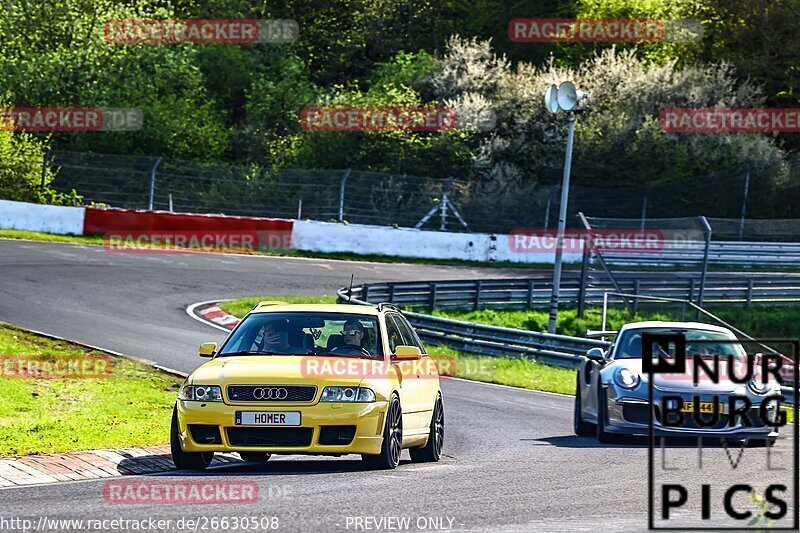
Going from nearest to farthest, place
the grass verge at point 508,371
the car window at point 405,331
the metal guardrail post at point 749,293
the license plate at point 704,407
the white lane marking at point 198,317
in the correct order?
the license plate at point 704,407, the car window at point 405,331, the grass verge at point 508,371, the white lane marking at point 198,317, the metal guardrail post at point 749,293

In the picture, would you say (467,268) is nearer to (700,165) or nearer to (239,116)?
(700,165)

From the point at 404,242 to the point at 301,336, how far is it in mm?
27630

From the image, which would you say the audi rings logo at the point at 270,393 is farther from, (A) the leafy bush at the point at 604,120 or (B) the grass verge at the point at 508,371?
(A) the leafy bush at the point at 604,120

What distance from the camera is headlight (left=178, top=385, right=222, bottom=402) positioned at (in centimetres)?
1051

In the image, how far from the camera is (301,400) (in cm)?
1043

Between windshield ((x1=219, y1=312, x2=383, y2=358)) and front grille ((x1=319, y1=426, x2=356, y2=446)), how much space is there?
1.00 m

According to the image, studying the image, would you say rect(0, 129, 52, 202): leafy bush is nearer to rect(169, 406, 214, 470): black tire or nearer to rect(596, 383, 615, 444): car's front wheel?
rect(596, 383, 615, 444): car's front wheel

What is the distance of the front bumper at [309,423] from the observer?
10.4 meters

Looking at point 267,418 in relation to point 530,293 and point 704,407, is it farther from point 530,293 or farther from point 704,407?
point 530,293

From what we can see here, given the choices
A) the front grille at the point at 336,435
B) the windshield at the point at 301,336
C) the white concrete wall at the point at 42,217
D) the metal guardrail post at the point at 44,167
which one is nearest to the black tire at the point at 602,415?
the windshield at the point at 301,336

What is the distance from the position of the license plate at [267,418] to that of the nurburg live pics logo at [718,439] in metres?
2.85

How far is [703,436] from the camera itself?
13.0 meters

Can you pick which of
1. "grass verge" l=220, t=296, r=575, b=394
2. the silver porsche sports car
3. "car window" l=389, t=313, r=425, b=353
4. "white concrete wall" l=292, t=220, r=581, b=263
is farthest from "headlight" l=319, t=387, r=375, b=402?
"white concrete wall" l=292, t=220, r=581, b=263

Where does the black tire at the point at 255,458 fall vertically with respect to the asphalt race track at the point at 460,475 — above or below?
below
